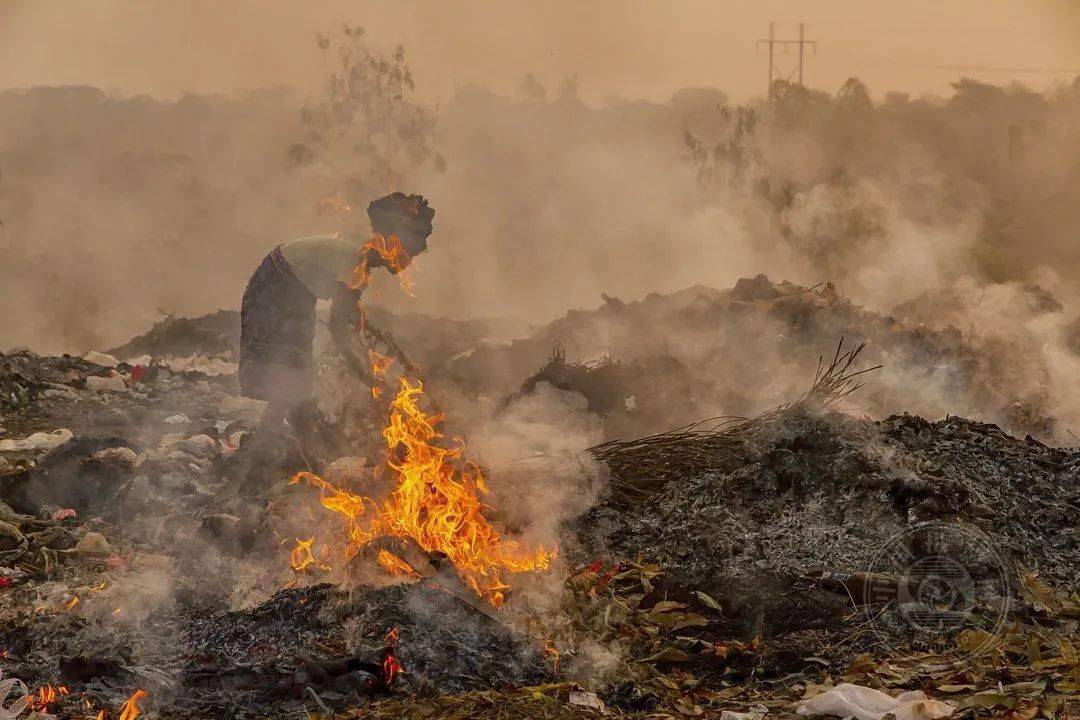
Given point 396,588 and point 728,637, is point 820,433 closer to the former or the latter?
point 728,637

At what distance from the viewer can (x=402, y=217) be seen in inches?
237

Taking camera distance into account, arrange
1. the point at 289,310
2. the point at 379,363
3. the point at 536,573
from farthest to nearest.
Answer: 1. the point at 289,310
2. the point at 379,363
3. the point at 536,573

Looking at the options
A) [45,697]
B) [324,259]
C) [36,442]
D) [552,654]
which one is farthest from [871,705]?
[36,442]

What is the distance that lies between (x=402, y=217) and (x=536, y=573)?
233cm

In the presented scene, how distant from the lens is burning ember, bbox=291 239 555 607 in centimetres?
523

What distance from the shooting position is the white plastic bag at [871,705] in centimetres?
369

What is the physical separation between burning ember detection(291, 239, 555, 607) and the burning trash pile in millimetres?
17

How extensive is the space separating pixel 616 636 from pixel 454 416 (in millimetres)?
3839

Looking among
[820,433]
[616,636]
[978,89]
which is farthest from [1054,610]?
Answer: [978,89]

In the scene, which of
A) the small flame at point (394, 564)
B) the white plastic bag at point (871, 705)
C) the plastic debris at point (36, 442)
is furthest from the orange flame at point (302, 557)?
the plastic debris at point (36, 442)

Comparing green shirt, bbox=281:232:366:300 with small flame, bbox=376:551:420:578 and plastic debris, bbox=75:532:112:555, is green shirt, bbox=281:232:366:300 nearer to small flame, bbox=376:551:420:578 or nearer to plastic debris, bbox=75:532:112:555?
small flame, bbox=376:551:420:578

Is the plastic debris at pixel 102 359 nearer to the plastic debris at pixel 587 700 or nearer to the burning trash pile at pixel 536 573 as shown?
the burning trash pile at pixel 536 573

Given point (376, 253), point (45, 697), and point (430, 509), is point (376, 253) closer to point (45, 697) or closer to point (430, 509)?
point (430, 509)

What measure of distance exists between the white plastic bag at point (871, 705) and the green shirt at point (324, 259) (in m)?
3.67
